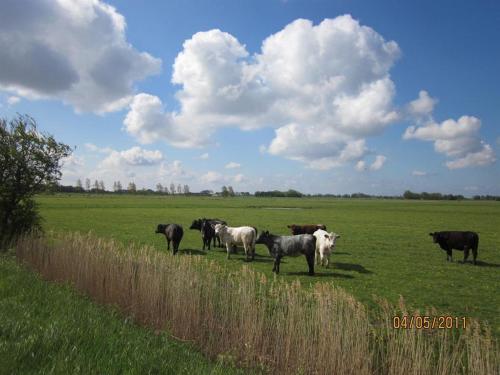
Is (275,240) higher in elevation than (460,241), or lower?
higher

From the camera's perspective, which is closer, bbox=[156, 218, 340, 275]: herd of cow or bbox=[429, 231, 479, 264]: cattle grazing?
bbox=[156, 218, 340, 275]: herd of cow

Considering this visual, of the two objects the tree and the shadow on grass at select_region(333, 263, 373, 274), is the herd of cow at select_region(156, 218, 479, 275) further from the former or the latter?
the tree

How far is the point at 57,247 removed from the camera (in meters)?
12.4

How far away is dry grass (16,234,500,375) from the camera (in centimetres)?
575

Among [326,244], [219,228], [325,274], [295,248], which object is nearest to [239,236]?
[219,228]

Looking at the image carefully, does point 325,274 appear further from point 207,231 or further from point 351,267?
point 207,231

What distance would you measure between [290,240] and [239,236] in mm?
4438

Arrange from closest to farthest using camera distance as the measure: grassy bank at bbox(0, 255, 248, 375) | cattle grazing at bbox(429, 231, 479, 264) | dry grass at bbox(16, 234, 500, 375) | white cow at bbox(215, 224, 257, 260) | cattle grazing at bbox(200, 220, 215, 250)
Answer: grassy bank at bbox(0, 255, 248, 375), dry grass at bbox(16, 234, 500, 375), cattle grazing at bbox(429, 231, 479, 264), white cow at bbox(215, 224, 257, 260), cattle grazing at bbox(200, 220, 215, 250)

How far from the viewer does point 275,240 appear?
51.1ft

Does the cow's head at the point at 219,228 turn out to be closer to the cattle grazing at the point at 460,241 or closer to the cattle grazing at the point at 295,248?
the cattle grazing at the point at 295,248

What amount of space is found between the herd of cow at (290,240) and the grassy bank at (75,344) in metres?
8.64

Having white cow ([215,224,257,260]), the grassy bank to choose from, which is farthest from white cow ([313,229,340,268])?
the grassy bank

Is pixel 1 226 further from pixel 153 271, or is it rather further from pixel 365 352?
pixel 365 352

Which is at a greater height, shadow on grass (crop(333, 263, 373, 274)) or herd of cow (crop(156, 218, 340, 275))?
herd of cow (crop(156, 218, 340, 275))
